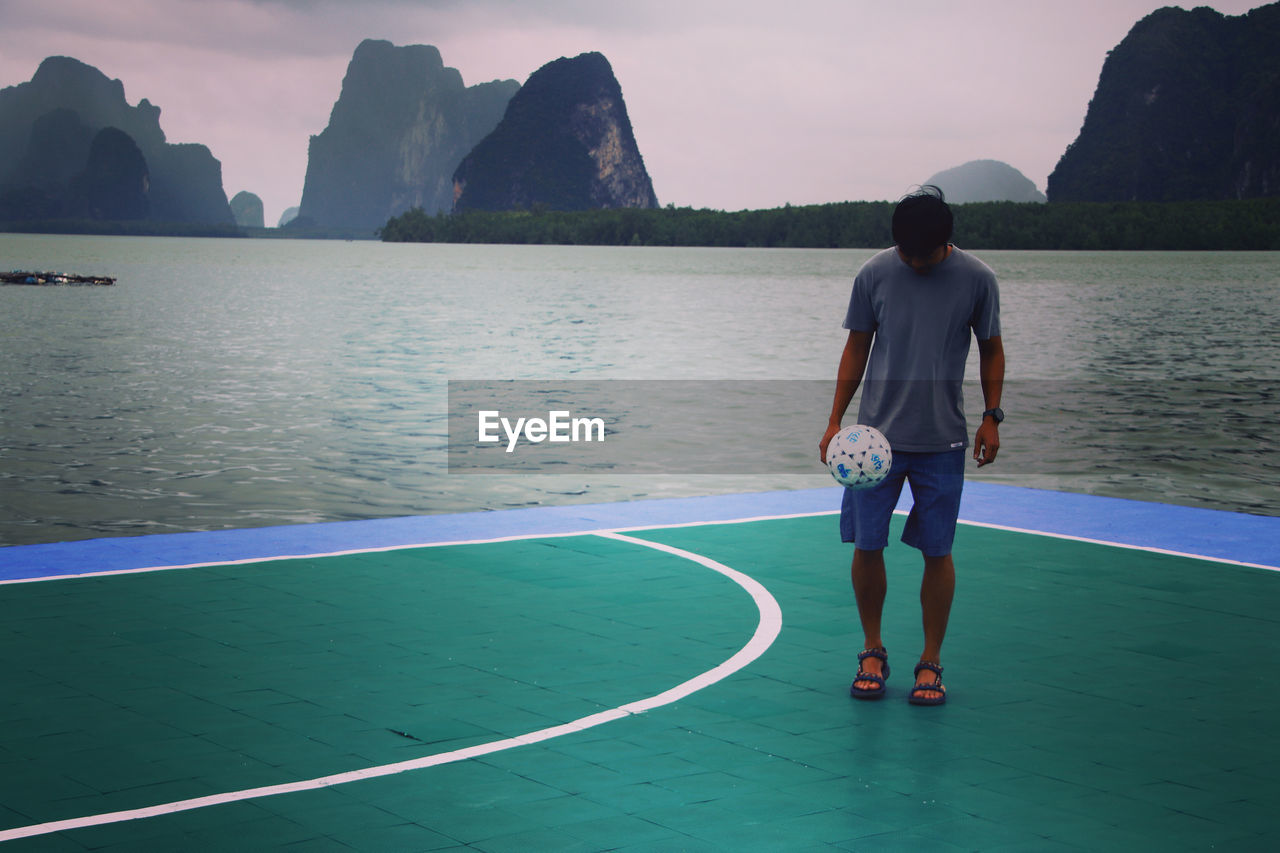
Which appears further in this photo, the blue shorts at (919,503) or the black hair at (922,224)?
the blue shorts at (919,503)

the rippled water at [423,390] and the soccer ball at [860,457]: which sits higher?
the soccer ball at [860,457]

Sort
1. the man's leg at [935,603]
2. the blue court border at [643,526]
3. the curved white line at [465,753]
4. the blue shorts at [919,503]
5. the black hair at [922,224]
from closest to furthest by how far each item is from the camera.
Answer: the curved white line at [465,753] → the black hair at [922,224] → the blue shorts at [919,503] → the man's leg at [935,603] → the blue court border at [643,526]

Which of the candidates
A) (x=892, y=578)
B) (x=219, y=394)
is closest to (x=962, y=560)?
(x=892, y=578)

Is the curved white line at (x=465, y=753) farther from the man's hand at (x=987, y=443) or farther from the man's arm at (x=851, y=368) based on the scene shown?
the man's hand at (x=987, y=443)

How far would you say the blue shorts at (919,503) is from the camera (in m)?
6.21

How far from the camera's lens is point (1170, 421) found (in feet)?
87.6

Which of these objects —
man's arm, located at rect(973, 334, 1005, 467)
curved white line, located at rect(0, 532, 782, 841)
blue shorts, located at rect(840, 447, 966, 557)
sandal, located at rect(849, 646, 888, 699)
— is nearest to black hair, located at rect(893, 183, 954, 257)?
man's arm, located at rect(973, 334, 1005, 467)

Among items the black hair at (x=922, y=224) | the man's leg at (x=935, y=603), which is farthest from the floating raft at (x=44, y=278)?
the black hair at (x=922, y=224)

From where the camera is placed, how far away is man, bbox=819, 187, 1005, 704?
20.1ft

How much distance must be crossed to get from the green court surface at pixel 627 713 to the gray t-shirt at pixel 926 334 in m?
1.23

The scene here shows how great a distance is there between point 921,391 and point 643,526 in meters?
4.96

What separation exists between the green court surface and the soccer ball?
40.2 inches

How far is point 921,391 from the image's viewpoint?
619 centimetres

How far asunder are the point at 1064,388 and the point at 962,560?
82.5 ft
